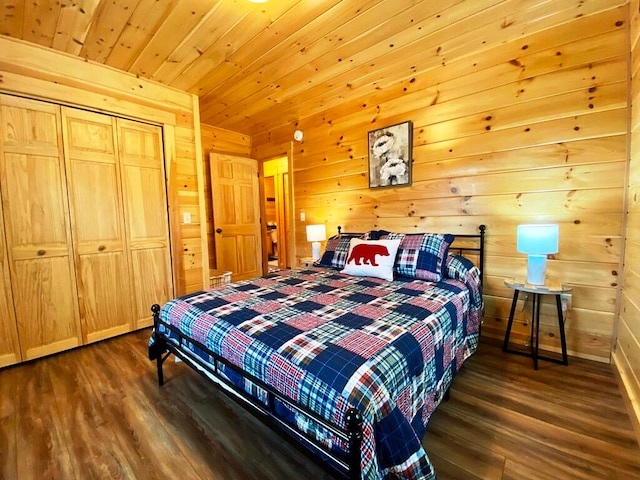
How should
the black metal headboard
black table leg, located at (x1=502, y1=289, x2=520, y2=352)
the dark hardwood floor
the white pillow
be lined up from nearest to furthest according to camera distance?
the dark hardwood floor < black table leg, located at (x1=502, y1=289, x2=520, y2=352) < the white pillow < the black metal headboard

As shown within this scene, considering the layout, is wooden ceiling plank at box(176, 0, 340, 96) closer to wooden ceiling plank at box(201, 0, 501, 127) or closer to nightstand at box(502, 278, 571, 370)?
wooden ceiling plank at box(201, 0, 501, 127)

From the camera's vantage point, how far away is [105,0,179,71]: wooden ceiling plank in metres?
1.90

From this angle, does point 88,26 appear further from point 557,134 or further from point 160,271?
point 557,134

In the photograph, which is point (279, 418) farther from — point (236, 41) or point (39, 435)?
point (236, 41)

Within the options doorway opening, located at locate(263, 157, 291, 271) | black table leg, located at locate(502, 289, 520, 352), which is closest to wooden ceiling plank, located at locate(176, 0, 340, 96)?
black table leg, located at locate(502, 289, 520, 352)

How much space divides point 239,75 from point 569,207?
3.06 m

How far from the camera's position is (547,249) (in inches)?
75.5

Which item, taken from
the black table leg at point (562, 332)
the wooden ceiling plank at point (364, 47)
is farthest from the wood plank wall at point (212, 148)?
the black table leg at point (562, 332)

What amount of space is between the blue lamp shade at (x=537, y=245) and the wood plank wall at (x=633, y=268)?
1.29 feet

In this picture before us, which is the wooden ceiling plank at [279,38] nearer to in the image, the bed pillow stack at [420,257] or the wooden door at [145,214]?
the wooden door at [145,214]

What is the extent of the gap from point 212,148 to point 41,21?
2.18 metres

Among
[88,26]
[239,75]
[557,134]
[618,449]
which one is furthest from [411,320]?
[88,26]

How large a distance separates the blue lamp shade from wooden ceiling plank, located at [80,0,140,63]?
307 centimetres

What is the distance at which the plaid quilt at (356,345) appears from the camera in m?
0.94
